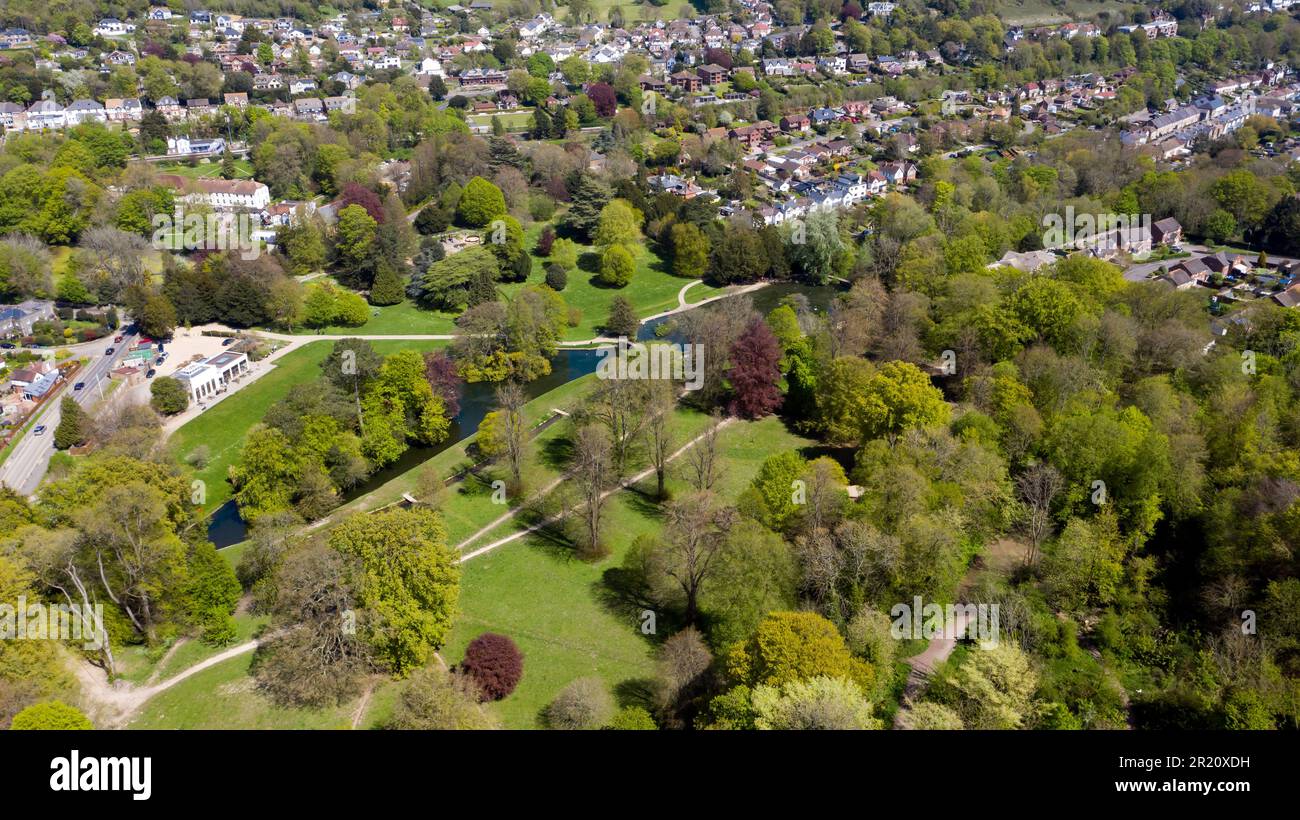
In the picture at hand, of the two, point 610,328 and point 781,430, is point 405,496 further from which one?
point 610,328

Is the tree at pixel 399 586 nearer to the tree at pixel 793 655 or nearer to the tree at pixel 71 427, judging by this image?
the tree at pixel 793 655

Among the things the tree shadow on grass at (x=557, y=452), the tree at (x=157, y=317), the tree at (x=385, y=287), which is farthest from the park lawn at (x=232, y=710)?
the tree at (x=385, y=287)

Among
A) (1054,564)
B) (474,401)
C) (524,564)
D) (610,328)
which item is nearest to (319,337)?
(474,401)

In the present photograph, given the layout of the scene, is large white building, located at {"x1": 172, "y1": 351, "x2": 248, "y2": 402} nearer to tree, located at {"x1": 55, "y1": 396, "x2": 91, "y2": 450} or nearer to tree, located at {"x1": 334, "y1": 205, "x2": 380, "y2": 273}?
tree, located at {"x1": 55, "y1": 396, "x2": 91, "y2": 450}

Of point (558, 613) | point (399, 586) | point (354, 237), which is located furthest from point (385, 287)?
point (399, 586)

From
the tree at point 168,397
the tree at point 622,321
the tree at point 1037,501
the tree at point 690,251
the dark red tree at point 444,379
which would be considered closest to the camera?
the tree at point 1037,501

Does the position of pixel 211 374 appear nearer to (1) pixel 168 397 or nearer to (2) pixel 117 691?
(1) pixel 168 397
